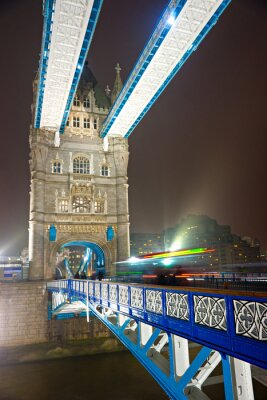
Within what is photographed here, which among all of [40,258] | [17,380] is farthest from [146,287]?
[40,258]

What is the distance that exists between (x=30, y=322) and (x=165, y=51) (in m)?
31.7

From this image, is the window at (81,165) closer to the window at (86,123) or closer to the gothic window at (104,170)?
the gothic window at (104,170)

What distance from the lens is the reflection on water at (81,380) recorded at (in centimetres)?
2392

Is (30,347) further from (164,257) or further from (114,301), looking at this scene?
(114,301)

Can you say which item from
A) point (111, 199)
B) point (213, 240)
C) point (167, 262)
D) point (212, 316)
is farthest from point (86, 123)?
point (213, 240)

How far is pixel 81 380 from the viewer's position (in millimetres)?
26750

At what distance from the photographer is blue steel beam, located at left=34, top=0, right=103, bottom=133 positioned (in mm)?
28859

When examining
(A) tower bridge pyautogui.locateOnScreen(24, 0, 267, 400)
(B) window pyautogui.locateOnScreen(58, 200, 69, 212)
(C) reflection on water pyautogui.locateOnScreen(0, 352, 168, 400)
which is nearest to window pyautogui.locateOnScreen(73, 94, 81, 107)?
(A) tower bridge pyautogui.locateOnScreen(24, 0, 267, 400)

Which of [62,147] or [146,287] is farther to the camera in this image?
[62,147]

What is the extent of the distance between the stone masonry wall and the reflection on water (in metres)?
2.48

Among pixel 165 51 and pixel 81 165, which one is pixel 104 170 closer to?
pixel 81 165

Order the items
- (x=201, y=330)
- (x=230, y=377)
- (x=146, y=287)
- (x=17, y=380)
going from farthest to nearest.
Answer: (x=17, y=380) < (x=146, y=287) < (x=201, y=330) < (x=230, y=377)

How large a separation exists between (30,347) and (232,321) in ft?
105

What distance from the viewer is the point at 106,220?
41938 mm
